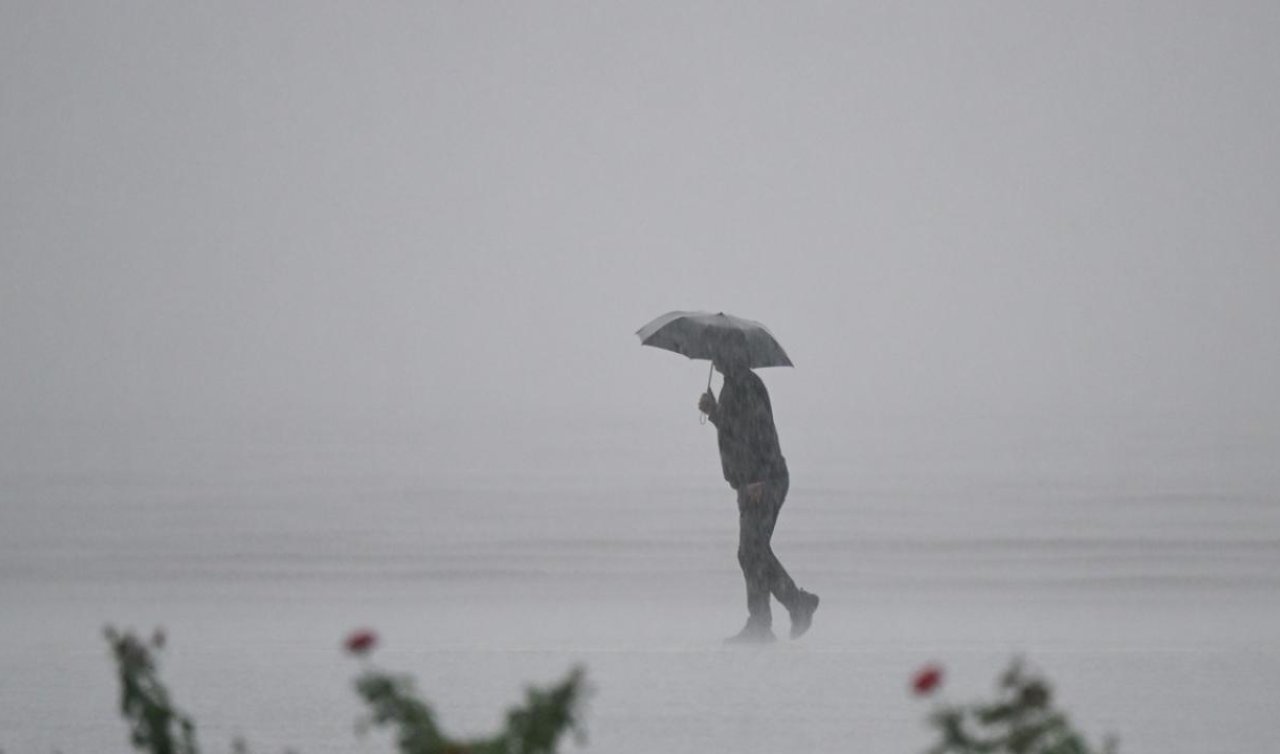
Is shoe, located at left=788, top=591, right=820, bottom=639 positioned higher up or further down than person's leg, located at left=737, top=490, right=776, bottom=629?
further down

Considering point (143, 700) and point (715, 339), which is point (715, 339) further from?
point (143, 700)

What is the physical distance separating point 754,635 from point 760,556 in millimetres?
381

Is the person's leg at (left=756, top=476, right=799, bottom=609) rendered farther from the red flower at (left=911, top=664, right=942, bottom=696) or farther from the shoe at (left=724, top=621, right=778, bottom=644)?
the red flower at (left=911, top=664, right=942, bottom=696)

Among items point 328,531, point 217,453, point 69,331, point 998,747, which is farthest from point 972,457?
point 69,331

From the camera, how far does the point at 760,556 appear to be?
11203 millimetres

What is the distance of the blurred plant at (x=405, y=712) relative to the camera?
13.7 ft

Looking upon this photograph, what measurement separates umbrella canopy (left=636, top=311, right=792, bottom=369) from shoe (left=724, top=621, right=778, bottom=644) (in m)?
1.27

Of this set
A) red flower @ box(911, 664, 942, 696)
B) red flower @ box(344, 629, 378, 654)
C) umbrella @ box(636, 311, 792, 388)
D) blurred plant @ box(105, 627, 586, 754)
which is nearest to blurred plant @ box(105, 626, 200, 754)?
blurred plant @ box(105, 627, 586, 754)

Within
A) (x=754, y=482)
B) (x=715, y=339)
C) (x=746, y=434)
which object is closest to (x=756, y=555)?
(x=754, y=482)

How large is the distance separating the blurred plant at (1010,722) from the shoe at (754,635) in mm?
6868

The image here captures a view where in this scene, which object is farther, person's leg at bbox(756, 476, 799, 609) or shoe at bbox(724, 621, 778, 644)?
person's leg at bbox(756, 476, 799, 609)

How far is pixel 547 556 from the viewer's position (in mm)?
18062

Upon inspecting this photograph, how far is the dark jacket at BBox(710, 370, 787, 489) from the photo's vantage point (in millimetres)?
11180

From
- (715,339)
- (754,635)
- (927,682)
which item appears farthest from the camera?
(715,339)
